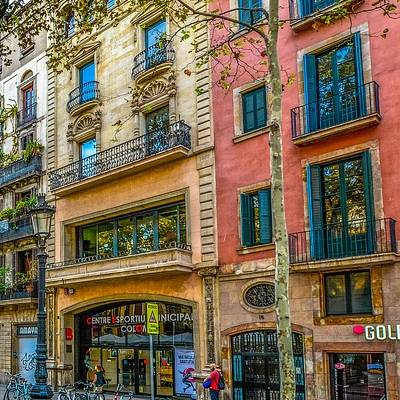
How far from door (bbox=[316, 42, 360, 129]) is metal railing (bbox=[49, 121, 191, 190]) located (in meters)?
5.28

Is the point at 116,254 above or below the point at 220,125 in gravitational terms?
below

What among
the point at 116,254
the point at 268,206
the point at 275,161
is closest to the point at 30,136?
the point at 116,254

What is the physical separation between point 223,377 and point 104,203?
8881mm

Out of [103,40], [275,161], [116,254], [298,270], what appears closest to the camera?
[275,161]

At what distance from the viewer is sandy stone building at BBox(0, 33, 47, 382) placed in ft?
94.2

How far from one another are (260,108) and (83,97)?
9852mm

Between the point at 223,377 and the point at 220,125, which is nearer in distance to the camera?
the point at 223,377

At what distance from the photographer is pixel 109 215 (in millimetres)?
24844

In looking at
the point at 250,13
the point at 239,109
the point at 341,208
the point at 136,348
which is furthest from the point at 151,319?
the point at 250,13

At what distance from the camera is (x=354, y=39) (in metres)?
17.8

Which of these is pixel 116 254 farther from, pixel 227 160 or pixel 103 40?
pixel 103 40

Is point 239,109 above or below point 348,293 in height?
above

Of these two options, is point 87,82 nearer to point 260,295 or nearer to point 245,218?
point 245,218

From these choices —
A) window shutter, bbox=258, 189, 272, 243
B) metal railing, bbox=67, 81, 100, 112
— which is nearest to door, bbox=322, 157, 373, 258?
window shutter, bbox=258, 189, 272, 243
